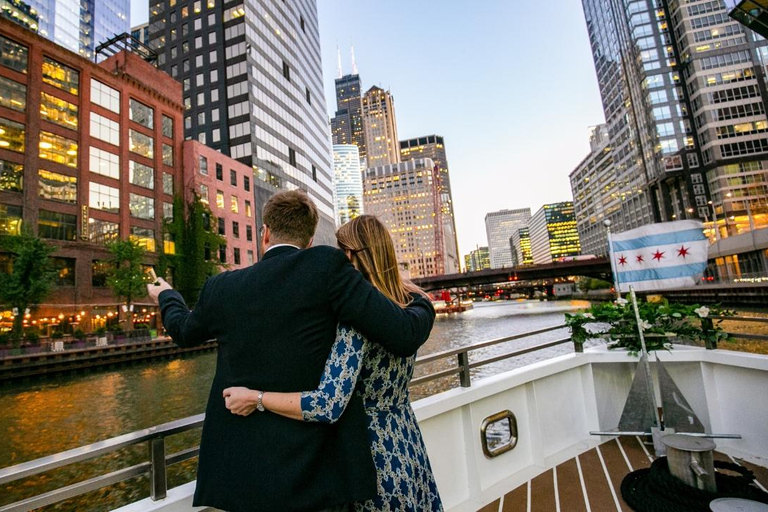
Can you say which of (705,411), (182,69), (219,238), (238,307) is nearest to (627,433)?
(705,411)

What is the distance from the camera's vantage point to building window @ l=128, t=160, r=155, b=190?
32.4 meters

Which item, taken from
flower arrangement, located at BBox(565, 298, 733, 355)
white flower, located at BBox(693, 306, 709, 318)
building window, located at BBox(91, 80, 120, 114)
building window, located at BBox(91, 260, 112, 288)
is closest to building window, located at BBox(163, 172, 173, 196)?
building window, located at BBox(91, 80, 120, 114)

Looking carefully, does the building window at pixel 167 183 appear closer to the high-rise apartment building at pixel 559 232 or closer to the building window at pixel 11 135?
the building window at pixel 11 135

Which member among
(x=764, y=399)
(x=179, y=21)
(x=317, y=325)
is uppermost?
(x=179, y=21)

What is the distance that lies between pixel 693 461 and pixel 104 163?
3758 cm

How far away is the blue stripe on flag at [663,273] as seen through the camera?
4074mm

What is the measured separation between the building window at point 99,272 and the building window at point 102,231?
1.59 m

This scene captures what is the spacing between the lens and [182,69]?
50719 millimetres

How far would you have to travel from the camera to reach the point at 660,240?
4219mm

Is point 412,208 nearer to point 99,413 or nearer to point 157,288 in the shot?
point 99,413

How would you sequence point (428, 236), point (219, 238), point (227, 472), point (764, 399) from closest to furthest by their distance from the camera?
point (227, 472)
point (764, 399)
point (219, 238)
point (428, 236)

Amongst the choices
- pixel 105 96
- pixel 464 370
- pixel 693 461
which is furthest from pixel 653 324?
pixel 105 96

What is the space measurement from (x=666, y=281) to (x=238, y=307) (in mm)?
4480

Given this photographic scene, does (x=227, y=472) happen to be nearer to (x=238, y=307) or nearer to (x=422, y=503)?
(x=238, y=307)
